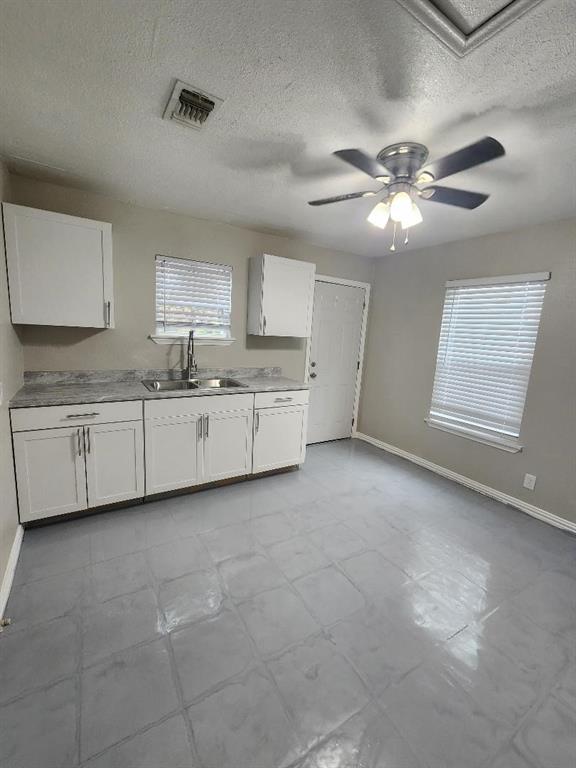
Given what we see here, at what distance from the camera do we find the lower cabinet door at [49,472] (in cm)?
214

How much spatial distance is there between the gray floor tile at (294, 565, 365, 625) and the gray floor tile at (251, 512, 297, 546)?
399mm

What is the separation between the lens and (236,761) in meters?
1.13

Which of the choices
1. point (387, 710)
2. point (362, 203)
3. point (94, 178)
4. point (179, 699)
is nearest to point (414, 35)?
point (362, 203)

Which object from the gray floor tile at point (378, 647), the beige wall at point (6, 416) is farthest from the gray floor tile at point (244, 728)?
the beige wall at point (6, 416)

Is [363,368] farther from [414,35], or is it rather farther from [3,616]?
[3,616]

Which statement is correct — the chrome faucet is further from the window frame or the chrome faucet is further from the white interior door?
the white interior door

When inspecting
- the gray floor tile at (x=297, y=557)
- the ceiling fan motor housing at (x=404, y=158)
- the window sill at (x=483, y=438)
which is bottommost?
the gray floor tile at (x=297, y=557)

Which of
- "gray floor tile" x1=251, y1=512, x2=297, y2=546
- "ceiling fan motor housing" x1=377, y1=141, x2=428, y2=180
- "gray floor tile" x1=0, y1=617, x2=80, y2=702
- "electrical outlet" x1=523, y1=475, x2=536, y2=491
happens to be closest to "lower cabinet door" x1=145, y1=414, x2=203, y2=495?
"gray floor tile" x1=251, y1=512, x2=297, y2=546

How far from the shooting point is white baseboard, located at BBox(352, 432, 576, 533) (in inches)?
106

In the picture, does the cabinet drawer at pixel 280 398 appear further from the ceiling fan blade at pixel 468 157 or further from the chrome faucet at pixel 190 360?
the ceiling fan blade at pixel 468 157

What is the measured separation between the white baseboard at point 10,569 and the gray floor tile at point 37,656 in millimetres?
194

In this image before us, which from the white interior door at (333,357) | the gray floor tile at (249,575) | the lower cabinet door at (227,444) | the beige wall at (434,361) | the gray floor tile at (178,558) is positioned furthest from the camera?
the white interior door at (333,357)

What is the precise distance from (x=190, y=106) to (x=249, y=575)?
2.46 metres

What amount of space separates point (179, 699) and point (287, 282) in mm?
3040
